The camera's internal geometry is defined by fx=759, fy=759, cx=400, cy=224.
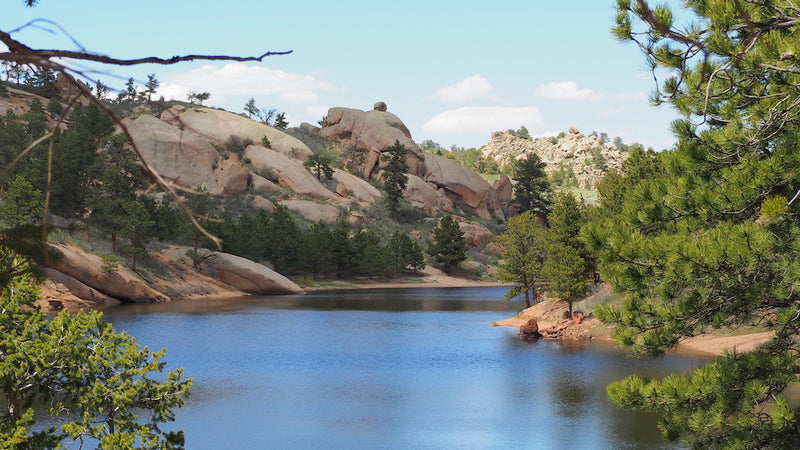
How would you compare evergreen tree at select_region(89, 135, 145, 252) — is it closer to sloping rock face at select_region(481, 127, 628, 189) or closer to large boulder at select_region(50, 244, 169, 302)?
large boulder at select_region(50, 244, 169, 302)

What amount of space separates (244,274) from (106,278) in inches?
575

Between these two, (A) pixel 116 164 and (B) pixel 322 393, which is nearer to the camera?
(B) pixel 322 393

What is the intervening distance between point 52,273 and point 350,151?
63645 mm

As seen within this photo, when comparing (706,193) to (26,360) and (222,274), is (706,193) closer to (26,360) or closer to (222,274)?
(26,360)

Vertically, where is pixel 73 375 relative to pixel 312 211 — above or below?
below

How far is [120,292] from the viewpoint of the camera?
5225 cm

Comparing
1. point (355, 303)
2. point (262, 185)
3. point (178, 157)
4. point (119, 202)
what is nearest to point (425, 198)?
point (262, 185)

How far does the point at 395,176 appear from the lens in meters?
92.1

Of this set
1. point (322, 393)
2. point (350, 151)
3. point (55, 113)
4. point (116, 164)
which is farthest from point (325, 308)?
point (350, 151)

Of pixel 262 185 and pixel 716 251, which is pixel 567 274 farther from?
pixel 262 185

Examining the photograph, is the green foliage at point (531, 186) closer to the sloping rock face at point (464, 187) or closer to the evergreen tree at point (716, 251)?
the sloping rock face at point (464, 187)

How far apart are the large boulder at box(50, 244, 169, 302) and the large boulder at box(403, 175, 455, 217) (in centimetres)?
4656

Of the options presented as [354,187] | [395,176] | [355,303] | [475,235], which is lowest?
[355,303]

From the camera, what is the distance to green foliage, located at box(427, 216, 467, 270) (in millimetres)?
81762
